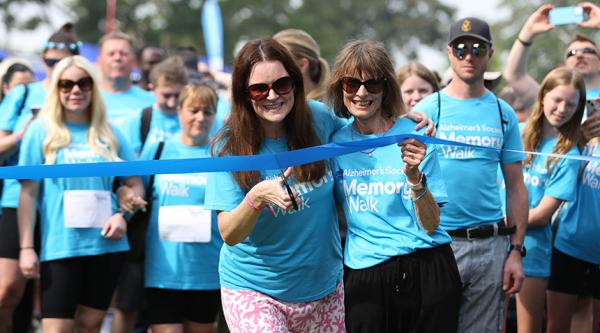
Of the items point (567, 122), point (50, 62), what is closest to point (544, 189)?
point (567, 122)

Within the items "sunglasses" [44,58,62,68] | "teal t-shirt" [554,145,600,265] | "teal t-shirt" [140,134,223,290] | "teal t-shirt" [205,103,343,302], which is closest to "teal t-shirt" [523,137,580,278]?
"teal t-shirt" [554,145,600,265]

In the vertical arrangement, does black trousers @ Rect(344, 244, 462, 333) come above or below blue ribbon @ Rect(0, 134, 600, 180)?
below

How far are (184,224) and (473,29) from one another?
2320 mm

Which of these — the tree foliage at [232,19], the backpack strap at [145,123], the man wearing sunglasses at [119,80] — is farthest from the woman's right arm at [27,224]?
the tree foliage at [232,19]

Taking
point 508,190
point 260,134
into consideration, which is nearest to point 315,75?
point 508,190

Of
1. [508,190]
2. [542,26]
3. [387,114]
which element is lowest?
[508,190]

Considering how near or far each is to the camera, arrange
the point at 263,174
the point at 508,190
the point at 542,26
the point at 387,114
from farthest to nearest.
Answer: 1. the point at 542,26
2. the point at 508,190
3. the point at 387,114
4. the point at 263,174

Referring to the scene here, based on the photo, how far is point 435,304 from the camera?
4.98 meters

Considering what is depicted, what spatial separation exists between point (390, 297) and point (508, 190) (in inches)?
57.3

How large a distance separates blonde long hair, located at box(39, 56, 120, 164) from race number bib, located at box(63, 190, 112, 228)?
0.85 feet

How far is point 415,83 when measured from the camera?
7.80 m

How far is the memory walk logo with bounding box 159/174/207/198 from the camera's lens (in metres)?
6.73

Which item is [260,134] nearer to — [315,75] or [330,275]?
[330,275]

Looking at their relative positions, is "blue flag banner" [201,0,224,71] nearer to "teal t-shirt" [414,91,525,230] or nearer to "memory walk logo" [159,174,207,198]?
"memory walk logo" [159,174,207,198]
